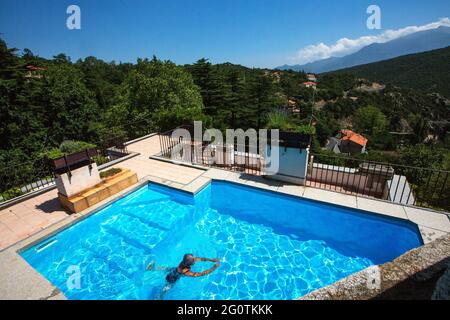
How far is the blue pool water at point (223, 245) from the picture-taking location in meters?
4.40

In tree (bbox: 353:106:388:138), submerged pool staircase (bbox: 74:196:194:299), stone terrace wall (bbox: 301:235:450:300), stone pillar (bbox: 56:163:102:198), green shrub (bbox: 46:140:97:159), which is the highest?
green shrub (bbox: 46:140:97:159)

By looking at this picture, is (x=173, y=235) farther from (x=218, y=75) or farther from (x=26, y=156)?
(x=218, y=75)

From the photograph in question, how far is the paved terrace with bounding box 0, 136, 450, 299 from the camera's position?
12.4 ft

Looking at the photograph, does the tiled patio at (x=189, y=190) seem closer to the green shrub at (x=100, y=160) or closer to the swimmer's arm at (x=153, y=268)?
the green shrub at (x=100, y=160)

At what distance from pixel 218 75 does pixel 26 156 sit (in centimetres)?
1843

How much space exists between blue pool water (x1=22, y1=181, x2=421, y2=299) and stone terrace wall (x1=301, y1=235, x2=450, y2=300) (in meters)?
2.30

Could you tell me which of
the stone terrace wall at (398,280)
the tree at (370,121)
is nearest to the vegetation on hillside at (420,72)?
the tree at (370,121)

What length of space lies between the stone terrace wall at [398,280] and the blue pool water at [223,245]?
2.30 metres

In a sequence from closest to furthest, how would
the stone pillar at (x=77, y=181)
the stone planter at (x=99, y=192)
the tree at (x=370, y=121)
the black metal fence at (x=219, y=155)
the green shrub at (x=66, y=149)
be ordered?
the green shrub at (x=66, y=149), the stone pillar at (x=77, y=181), the stone planter at (x=99, y=192), the black metal fence at (x=219, y=155), the tree at (x=370, y=121)

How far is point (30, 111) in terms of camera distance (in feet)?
48.8

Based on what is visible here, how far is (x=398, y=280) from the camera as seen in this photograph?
7.21 feet

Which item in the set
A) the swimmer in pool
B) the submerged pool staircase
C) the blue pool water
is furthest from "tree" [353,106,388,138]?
the swimmer in pool

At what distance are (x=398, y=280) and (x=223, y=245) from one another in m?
3.69

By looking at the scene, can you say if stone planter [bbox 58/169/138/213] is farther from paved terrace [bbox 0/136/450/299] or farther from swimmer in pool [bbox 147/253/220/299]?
swimmer in pool [bbox 147/253/220/299]
